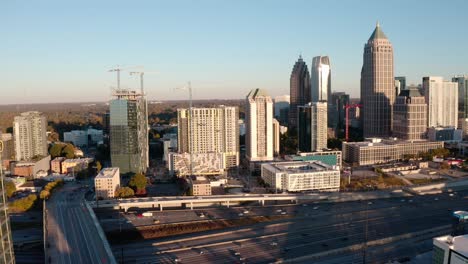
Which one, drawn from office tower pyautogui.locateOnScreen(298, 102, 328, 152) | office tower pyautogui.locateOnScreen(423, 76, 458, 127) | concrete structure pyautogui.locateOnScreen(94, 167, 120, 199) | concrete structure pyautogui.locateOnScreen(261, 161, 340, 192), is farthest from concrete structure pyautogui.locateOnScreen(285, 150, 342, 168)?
office tower pyautogui.locateOnScreen(423, 76, 458, 127)

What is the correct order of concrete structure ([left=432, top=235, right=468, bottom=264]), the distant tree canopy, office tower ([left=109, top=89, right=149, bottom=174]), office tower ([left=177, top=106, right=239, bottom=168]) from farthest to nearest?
the distant tree canopy, office tower ([left=177, top=106, right=239, bottom=168]), office tower ([left=109, top=89, right=149, bottom=174]), concrete structure ([left=432, top=235, right=468, bottom=264])

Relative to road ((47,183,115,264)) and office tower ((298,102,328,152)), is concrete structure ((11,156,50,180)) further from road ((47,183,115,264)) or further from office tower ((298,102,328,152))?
office tower ((298,102,328,152))

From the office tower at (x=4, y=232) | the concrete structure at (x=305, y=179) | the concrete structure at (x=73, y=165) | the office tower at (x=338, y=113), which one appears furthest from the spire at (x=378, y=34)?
the office tower at (x=4, y=232)

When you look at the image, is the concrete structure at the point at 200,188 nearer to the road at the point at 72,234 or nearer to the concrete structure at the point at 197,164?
the concrete structure at the point at 197,164

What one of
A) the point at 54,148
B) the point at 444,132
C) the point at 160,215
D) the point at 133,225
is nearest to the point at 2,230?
the point at 133,225

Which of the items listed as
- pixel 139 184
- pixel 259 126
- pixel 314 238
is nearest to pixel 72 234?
pixel 139 184

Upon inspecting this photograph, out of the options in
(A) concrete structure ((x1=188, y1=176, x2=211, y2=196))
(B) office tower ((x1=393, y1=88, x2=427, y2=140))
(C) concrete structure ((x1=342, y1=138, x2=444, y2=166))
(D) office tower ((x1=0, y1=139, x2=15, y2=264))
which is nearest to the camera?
(D) office tower ((x1=0, y1=139, x2=15, y2=264))
